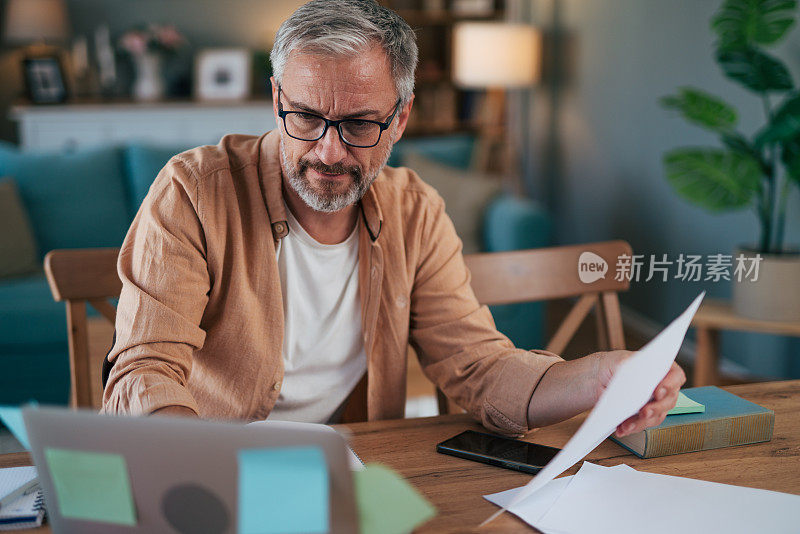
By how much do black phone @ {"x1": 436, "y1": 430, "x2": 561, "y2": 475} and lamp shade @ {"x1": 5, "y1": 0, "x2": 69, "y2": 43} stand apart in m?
4.44

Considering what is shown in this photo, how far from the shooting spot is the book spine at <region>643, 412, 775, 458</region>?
916 millimetres

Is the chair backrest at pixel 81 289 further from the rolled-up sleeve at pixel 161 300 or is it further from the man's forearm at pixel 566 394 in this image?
the man's forearm at pixel 566 394

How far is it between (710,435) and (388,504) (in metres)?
0.51

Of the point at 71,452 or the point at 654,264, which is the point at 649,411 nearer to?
the point at 71,452

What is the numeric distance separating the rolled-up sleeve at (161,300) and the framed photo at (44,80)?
417cm

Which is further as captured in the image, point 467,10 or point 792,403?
point 467,10

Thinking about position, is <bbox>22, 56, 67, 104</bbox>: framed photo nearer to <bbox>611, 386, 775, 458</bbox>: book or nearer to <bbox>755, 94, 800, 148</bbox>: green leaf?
<bbox>755, 94, 800, 148</bbox>: green leaf

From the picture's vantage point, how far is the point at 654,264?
361 cm

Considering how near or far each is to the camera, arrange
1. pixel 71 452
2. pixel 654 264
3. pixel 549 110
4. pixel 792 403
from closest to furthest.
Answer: pixel 71 452 → pixel 792 403 → pixel 654 264 → pixel 549 110

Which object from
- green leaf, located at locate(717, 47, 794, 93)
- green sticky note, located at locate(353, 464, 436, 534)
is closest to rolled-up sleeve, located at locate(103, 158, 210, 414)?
green sticky note, located at locate(353, 464, 436, 534)

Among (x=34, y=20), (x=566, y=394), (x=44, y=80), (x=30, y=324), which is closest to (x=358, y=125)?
(x=566, y=394)

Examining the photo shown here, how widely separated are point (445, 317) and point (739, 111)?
221cm

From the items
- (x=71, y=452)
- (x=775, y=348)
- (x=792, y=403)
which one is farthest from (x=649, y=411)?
(x=775, y=348)

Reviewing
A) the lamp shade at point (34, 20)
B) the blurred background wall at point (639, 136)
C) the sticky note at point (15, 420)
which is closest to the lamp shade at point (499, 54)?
the blurred background wall at point (639, 136)
